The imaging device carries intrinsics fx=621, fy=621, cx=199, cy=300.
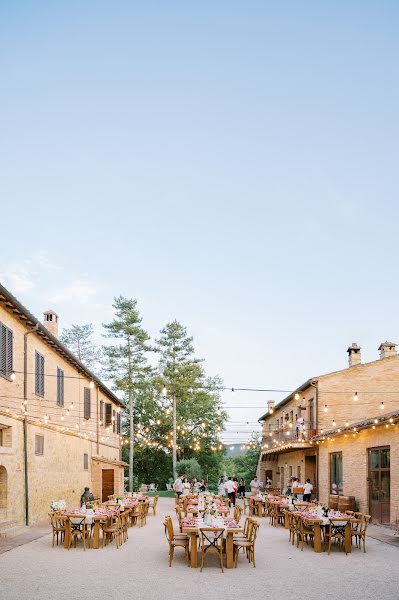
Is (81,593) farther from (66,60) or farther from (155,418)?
(155,418)

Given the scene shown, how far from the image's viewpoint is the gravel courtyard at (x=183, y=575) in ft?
29.6

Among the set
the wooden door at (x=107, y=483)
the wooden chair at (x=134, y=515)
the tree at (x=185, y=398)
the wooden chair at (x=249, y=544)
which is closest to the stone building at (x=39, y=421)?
the wooden chair at (x=134, y=515)

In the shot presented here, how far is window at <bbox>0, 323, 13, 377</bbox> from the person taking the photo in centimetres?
1542

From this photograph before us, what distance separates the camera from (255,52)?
16406 millimetres

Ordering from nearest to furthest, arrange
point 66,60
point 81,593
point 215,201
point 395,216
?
point 81,593, point 66,60, point 395,216, point 215,201

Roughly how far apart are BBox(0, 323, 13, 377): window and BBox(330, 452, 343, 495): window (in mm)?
13926

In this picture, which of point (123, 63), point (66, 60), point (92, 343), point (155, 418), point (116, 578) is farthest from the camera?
point (92, 343)

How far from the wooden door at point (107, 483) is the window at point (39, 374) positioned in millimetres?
14052

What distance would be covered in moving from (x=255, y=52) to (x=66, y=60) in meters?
4.97

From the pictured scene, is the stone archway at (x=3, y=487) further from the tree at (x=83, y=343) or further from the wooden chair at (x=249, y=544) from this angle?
the tree at (x=83, y=343)

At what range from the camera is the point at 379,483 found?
64.3ft

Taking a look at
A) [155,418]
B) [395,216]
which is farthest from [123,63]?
[155,418]

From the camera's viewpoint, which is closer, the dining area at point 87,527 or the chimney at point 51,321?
the dining area at point 87,527

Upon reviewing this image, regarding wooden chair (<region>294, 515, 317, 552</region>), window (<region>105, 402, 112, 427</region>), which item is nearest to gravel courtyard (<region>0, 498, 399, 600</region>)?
wooden chair (<region>294, 515, 317, 552</region>)
